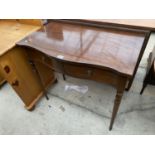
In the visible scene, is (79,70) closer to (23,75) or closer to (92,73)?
(92,73)

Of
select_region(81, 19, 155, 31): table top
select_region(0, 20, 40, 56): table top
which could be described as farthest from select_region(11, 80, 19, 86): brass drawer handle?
select_region(81, 19, 155, 31): table top

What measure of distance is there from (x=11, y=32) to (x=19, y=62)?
28 cm

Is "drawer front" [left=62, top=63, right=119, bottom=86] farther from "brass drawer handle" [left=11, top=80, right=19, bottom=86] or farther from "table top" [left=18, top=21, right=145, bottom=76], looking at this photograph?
"brass drawer handle" [left=11, top=80, right=19, bottom=86]

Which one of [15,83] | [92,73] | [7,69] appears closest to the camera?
[92,73]

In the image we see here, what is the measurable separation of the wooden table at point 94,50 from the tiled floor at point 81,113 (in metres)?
0.43

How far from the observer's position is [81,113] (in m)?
1.37

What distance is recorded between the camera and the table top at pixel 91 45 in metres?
0.76

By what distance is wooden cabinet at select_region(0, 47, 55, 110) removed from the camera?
1.02 m

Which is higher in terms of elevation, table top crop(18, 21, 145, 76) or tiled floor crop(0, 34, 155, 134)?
table top crop(18, 21, 145, 76)

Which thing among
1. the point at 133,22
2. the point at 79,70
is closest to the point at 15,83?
the point at 79,70
